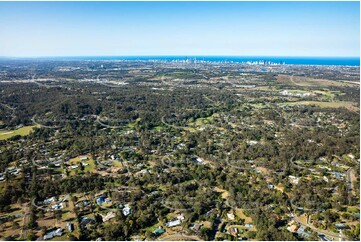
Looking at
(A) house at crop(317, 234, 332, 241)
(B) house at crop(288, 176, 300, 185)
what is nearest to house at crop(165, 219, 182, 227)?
(A) house at crop(317, 234, 332, 241)

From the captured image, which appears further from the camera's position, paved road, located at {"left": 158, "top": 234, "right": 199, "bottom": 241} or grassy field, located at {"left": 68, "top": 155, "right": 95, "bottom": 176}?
grassy field, located at {"left": 68, "top": 155, "right": 95, "bottom": 176}

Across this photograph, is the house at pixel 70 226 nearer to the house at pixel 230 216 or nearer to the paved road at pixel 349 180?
the house at pixel 230 216

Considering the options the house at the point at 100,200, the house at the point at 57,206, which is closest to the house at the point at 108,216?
the house at the point at 100,200

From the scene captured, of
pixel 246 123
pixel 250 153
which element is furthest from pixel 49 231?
pixel 246 123

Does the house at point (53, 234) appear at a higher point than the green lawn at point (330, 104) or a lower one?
lower

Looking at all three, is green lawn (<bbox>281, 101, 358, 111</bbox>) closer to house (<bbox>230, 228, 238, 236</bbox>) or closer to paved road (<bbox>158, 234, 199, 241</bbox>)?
house (<bbox>230, 228, 238, 236</bbox>)

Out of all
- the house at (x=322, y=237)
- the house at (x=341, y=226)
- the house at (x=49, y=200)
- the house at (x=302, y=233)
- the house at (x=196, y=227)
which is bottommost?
the house at (x=49, y=200)

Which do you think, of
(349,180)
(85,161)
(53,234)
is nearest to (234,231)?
(53,234)

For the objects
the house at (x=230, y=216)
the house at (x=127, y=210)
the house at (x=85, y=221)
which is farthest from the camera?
the house at (x=127, y=210)

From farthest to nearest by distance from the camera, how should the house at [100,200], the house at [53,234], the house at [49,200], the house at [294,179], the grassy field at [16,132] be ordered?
the grassy field at [16,132] < the house at [294,179] < the house at [49,200] < the house at [100,200] < the house at [53,234]
